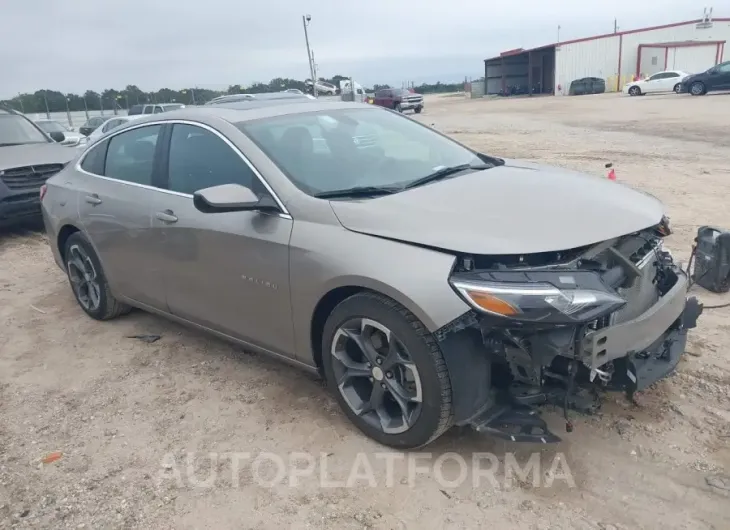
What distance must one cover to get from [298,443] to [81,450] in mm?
1188

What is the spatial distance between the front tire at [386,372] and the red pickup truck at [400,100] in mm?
35528

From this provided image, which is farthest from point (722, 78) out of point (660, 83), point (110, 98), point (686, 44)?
point (110, 98)

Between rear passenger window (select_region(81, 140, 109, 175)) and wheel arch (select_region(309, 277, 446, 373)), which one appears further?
rear passenger window (select_region(81, 140, 109, 175))

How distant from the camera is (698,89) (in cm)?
3219

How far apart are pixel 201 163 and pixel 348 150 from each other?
0.92 meters

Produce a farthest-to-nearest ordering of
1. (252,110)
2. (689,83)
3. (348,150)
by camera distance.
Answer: (689,83)
(252,110)
(348,150)

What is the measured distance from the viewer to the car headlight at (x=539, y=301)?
2561 millimetres

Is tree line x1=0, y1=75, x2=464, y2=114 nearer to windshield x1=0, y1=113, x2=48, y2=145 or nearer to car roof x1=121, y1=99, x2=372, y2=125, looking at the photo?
windshield x1=0, y1=113, x2=48, y2=145

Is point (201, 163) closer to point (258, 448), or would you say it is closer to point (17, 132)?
point (258, 448)

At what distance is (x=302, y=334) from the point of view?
10.9 feet

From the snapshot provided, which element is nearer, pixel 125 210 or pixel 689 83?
Result: pixel 125 210

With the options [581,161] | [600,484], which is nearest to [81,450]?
[600,484]

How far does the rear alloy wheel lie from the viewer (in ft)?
105

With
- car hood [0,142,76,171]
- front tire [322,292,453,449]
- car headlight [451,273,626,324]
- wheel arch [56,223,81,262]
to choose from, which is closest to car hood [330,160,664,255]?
car headlight [451,273,626,324]
